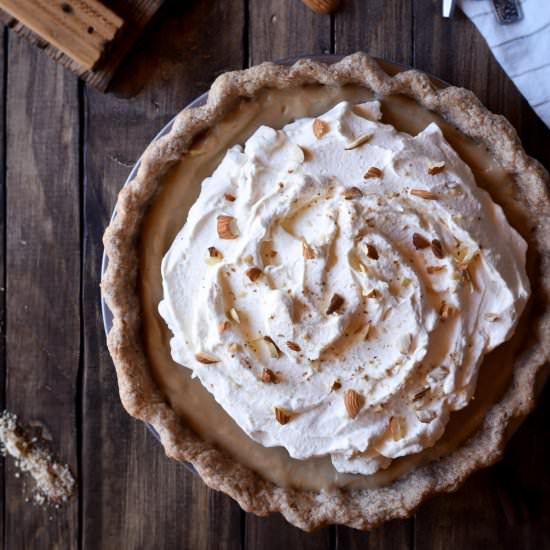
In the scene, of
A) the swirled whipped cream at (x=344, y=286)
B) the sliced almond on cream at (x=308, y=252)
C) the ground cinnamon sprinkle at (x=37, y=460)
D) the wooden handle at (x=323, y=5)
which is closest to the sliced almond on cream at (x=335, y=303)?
the swirled whipped cream at (x=344, y=286)

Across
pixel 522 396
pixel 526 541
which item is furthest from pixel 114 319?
pixel 526 541

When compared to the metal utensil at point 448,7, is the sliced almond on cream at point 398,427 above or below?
below

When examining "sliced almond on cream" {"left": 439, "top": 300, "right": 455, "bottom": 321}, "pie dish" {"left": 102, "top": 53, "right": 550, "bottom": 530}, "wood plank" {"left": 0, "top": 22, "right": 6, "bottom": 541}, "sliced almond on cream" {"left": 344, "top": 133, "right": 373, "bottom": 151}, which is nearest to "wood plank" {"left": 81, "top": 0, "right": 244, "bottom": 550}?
"wood plank" {"left": 0, "top": 22, "right": 6, "bottom": 541}

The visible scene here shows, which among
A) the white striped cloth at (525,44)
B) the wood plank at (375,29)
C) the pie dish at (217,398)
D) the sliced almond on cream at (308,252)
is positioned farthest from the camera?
the wood plank at (375,29)

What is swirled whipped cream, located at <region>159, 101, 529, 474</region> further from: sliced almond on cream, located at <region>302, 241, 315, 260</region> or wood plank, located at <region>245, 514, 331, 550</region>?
wood plank, located at <region>245, 514, 331, 550</region>

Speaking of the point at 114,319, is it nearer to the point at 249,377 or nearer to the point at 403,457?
the point at 249,377

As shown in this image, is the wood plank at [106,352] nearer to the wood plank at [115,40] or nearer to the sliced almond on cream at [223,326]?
the wood plank at [115,40]

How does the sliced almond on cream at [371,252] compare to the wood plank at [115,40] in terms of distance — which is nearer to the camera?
the sliced almond on cream at [371,252]
